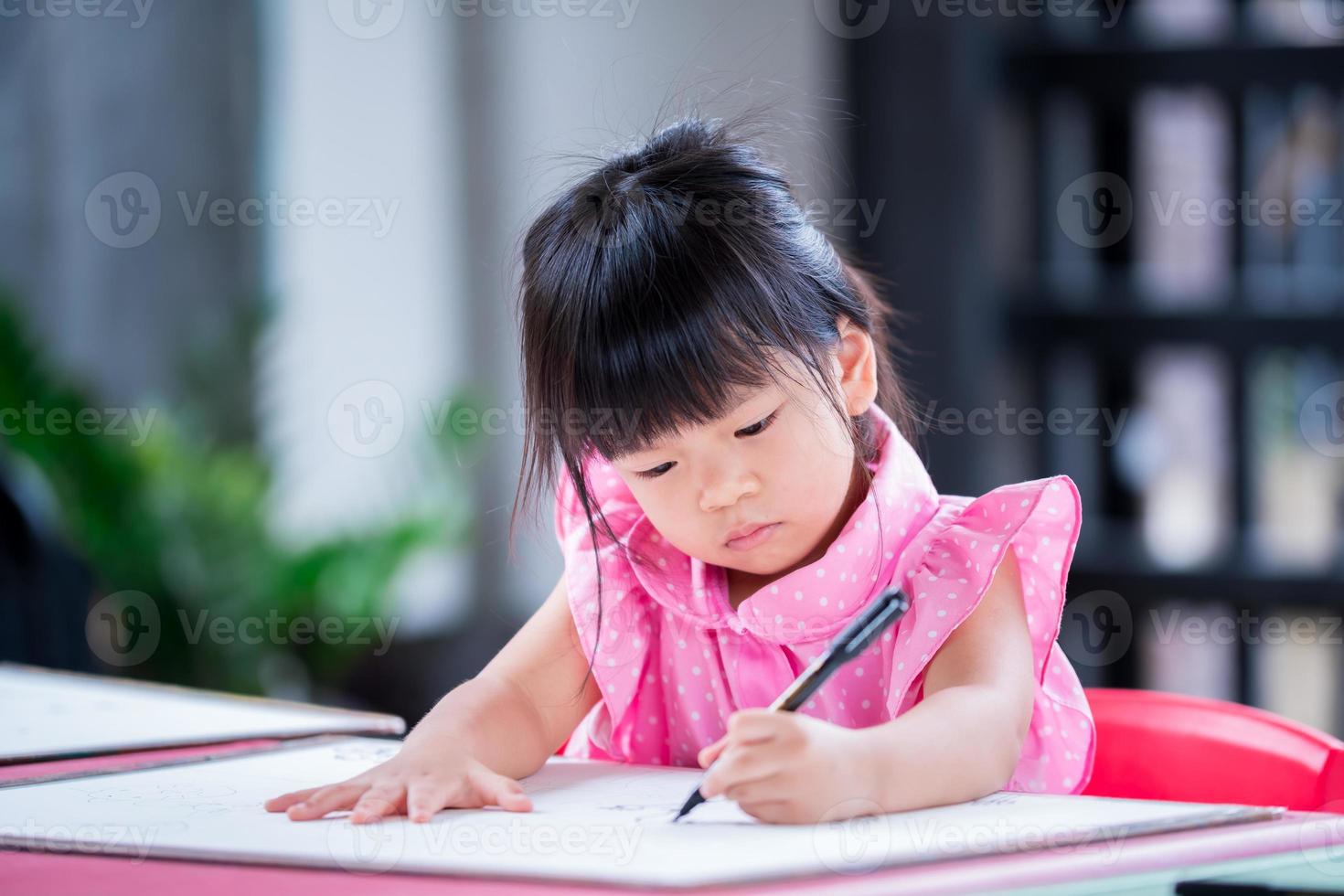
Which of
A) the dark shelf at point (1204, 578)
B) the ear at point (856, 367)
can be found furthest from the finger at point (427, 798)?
the dark shelf at point (1204, 578)

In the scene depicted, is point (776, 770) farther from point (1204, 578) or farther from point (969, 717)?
point (1204, 578)

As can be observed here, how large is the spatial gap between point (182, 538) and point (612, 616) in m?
1.66

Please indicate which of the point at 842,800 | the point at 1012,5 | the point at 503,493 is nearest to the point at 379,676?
the point at 503,493

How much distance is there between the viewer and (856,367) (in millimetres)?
989

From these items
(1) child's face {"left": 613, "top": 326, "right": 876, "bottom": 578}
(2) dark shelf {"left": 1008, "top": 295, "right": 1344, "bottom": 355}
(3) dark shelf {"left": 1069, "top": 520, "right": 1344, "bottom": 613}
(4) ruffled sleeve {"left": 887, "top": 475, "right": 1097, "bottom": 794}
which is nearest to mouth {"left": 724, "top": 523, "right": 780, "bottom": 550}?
(1) child's face {"left": 613, "top": 326, "right": 876, "bottom": 578}

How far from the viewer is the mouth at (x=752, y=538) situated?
35.9 inches

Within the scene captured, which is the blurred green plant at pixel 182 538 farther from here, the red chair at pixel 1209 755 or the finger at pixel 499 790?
the red chair at pixel 1209 755

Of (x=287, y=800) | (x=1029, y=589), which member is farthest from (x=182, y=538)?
(x=1029, y=589)

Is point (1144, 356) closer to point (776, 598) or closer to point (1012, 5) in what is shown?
point (1012, 5)

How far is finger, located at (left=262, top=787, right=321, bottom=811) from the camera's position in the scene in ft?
2.65

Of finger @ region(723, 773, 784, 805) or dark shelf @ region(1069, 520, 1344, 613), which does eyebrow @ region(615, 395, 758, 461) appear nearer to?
finger @ region(723, 773, 784, 805)

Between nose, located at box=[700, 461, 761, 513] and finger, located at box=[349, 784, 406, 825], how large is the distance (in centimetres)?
25

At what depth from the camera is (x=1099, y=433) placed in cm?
250

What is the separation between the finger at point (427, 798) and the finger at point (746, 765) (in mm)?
186
